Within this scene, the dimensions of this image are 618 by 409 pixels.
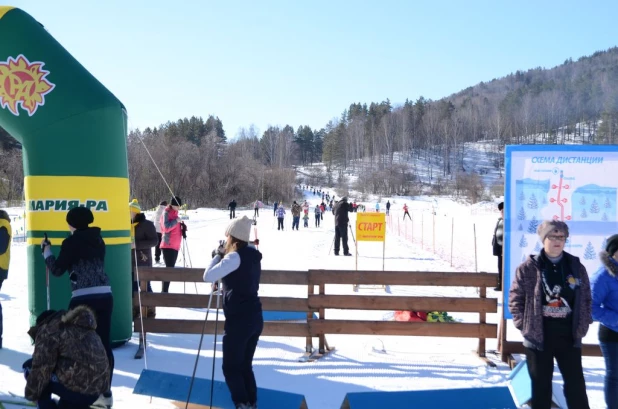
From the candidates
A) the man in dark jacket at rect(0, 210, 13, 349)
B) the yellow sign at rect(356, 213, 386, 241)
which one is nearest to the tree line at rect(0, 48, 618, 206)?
the yellow sign at rect(356, 213, 386, 241)

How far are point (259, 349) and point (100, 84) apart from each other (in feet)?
12.9

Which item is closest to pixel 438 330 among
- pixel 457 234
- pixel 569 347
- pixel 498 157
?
pixel 569 347

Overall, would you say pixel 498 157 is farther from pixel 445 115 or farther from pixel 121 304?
pixel 121 304

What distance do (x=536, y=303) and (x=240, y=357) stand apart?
2.40 m

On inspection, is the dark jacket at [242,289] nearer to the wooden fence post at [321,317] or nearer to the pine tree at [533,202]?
the wooden fence post at [321,317]

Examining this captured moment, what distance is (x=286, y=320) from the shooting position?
746 centimetres

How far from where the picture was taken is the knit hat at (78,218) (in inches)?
186

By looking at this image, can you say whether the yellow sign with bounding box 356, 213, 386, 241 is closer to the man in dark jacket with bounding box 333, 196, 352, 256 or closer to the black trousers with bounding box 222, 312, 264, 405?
the man in dark jacket with bounding box 333, 196, 352, 256

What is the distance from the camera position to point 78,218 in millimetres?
4727

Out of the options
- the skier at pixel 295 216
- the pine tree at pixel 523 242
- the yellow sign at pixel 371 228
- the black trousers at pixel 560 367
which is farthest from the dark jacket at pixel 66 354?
the skier at pixel 295 216

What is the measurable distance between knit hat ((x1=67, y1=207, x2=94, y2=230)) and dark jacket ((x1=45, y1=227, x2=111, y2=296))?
55mm

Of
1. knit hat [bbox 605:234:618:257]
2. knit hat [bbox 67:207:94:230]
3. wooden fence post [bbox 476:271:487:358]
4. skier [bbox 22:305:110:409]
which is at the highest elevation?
knit hat [bbox 67:207:94:230]

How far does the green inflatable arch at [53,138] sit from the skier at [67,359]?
296 centimetres

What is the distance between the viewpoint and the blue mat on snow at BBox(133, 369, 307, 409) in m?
4.84
